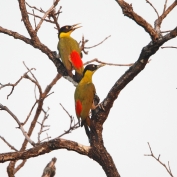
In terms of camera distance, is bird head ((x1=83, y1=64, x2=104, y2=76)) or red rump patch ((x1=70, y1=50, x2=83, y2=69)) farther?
red rump patch ((x1=70, y1=50, x2=83, y2=69))

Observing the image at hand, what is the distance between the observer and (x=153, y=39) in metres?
3.58

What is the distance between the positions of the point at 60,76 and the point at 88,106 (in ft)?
4.08

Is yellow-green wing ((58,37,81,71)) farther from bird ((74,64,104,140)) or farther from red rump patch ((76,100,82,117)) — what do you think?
red rump patch ((76,100,82,117))

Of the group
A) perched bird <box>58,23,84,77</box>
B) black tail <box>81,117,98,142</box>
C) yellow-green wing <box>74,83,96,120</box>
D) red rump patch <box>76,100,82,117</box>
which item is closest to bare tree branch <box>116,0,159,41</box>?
black tail <box>81,117,98,142</box>

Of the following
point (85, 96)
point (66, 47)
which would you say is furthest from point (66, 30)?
point (85, 96)

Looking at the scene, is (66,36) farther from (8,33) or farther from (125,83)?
(125,83)

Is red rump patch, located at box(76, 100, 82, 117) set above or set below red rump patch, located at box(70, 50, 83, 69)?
below

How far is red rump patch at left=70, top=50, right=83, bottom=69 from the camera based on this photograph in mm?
5707

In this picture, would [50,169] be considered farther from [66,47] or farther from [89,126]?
[66,47]

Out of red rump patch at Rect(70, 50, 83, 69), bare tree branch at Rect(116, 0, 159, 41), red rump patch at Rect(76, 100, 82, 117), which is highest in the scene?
red rump patch at Rect(70, 50, 83, 69)

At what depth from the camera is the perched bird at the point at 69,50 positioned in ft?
18.6

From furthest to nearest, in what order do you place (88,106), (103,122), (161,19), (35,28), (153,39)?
(35,28), (88,106), (103,122), (161,19), (153,39)

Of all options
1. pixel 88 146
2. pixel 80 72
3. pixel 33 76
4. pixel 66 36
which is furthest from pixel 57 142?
pixel 66 36

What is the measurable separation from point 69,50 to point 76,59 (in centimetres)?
20
